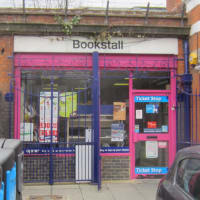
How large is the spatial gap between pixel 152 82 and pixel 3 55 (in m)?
3.62

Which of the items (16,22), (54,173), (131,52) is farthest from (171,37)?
(54,173)

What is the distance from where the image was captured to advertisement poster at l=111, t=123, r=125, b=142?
309 inches

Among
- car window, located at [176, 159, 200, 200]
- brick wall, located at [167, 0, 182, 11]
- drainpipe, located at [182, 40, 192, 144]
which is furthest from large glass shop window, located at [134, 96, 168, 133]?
car window, located at [176, 159, 200, 200]

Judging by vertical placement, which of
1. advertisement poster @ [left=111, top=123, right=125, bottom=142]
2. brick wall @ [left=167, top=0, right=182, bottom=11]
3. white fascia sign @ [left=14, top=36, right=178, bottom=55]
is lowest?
advertisement poster @ [left=111, top=123, right=125, bottom=142]

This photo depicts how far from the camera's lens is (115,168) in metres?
7.67

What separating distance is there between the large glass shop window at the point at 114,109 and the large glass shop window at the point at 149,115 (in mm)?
275

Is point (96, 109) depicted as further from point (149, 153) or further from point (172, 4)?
point (172, 4)

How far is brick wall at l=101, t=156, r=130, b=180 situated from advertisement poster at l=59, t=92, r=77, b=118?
1.33 m

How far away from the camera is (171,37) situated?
7.96 metres

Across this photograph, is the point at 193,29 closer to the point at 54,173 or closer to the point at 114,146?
the point at 114,146

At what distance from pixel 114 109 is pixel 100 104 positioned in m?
0.36

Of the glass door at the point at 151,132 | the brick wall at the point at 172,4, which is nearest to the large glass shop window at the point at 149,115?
the glass door at the point at 151,132

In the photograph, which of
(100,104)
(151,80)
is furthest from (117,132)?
(151,80)

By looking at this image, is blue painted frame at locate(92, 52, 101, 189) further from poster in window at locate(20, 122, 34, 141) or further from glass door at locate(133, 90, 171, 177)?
poster in window at locate(20, 122, 34, 141)
